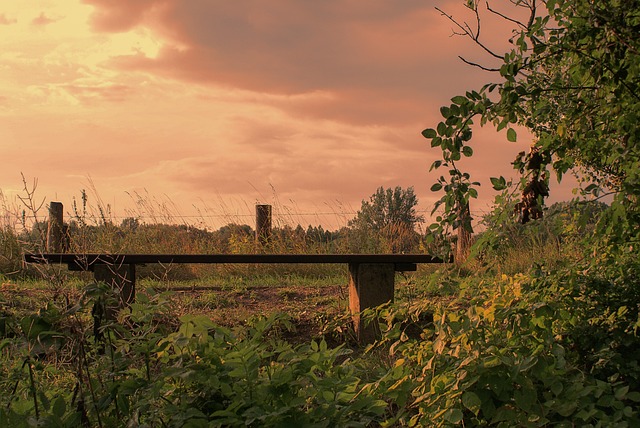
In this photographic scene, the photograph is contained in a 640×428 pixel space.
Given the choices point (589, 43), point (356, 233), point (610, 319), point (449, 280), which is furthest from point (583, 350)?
point (356, 233)

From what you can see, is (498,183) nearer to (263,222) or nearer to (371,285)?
(371,285)

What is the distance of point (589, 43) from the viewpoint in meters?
3.29

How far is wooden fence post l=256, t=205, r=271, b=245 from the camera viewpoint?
37.6 ft

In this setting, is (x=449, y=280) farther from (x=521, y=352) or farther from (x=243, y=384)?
(x=243, y=384)

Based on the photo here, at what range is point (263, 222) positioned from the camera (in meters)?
11.6

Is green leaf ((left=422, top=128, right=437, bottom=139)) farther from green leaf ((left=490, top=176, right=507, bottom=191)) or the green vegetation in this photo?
green leaf ((left=490, top=176, right=507, bottom=191))

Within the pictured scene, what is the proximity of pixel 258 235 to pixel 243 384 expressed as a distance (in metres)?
8.95

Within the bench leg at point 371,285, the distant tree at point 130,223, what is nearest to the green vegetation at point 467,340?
the bench leg at point 371,285

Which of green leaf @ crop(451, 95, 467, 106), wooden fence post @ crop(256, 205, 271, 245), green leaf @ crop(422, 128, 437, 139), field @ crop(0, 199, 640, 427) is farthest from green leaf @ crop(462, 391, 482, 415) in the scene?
wooden fence post @ crop(256, 205, 271, 245)

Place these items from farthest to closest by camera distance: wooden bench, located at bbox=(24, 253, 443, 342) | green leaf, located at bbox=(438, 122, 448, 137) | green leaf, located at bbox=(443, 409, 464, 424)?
wooden bench, located at bbox=(24, 253, 443, 342) → green leaf, located at bbox=(438, 122, 448, 137) → green leaf, located at bbox=(443, 409, 464, 424)

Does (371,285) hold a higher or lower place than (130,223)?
lower

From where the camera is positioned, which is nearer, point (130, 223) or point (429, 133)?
point (429, 133)

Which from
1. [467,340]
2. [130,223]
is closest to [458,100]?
[467,340]

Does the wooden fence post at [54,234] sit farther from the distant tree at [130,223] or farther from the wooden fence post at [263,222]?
the wooden fence post at [263,222]
